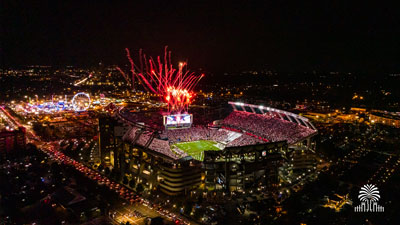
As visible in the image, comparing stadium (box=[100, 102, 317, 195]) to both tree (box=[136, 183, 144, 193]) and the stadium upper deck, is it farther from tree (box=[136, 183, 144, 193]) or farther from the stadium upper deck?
tree (box=[136, 183, 144, 193])

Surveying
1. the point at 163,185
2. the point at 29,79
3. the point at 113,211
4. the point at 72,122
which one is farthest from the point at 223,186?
the point at 29,79

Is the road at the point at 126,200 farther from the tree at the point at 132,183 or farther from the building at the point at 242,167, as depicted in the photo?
the building at the point at 242,167

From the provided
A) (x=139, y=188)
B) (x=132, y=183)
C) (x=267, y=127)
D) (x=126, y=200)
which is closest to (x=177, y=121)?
(x=267, y=127)

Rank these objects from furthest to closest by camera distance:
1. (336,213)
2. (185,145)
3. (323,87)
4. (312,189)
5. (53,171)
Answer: (323,87) → (185,145) → (53,171) → (312,189) → (336,213)

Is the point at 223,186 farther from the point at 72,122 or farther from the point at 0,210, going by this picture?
the point at 72,122

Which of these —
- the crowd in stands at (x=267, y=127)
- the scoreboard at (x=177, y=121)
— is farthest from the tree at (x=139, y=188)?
the crowd in stands at (x=267, y=127)

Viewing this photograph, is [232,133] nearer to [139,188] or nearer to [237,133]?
[237,133]
